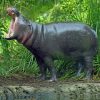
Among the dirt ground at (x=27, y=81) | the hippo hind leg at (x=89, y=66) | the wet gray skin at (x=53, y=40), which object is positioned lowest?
the dirt ground at (x=27, y=81)

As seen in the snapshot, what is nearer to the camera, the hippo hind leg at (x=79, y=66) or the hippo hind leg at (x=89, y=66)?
the hippo hind leg at (x=89, y=66)

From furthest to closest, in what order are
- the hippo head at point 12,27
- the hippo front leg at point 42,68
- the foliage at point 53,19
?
the foliage at point 53,19
the hippo front leg at point 42,68
the hippo head at point 12,27

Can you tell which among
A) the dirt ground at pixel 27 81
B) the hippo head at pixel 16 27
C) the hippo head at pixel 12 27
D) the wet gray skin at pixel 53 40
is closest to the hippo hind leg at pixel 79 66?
the wet gray skin at pixel 53 40

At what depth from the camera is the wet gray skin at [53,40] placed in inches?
299

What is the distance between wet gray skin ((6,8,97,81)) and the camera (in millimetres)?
7582

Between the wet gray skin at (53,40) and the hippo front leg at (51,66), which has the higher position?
the wet gray skin at (53,40)

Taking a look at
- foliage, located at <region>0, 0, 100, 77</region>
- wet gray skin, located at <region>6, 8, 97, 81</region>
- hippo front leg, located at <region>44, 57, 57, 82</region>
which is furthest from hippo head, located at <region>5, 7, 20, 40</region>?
hippo front leg, located at <region>44, 57, 57, 82</region>

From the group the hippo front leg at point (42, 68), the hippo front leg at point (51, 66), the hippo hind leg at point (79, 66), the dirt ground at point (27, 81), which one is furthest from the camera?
the hippo hind leg at point (79, 66)

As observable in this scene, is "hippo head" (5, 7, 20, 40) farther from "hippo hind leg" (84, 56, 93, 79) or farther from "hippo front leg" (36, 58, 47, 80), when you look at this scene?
"hippo hind leg" (84, 56, 93, 79)

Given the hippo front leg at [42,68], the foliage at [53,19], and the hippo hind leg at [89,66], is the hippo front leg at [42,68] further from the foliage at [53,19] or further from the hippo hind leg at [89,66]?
the hippo hind leg at [89,66]

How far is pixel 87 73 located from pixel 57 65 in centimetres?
92

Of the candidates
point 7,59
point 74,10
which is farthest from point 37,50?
point 74,10

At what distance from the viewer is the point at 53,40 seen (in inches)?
303

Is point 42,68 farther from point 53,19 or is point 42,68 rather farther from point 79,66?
point 53,19
